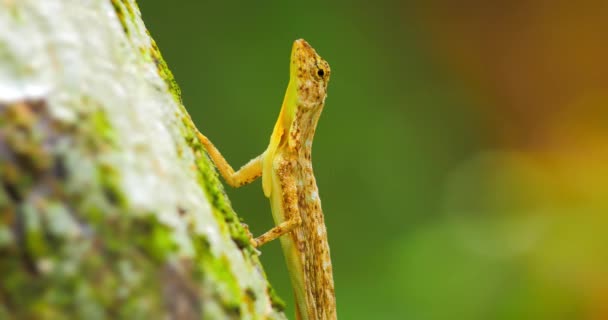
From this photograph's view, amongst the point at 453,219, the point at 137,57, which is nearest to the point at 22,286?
the point at 137,57

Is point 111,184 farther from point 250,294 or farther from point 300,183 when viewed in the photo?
point 300,183

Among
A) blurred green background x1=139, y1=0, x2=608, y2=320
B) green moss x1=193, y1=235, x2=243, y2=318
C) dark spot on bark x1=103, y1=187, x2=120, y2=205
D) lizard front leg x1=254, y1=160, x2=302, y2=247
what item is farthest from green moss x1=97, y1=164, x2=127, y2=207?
blurred green background x1=139, y1=0, x2=608, y2=320

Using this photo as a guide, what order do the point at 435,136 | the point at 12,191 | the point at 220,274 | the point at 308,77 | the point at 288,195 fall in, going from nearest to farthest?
the point at 12,191
the point at 220,274
the point at 288,195
the point at 308,77
the point at 435,136

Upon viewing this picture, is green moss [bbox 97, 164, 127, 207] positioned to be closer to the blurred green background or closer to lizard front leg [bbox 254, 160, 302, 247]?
lizard front leg [bbox 254, 160, 302, 247]

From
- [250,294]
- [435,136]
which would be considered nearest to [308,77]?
[250,294]

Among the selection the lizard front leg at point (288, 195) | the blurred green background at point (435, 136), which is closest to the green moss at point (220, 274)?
the lizard front leg at point (288, 195)

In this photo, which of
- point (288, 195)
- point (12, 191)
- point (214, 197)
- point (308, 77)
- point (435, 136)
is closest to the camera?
point (12, 191)

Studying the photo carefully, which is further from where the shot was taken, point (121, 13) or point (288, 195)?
point (288, 195)
